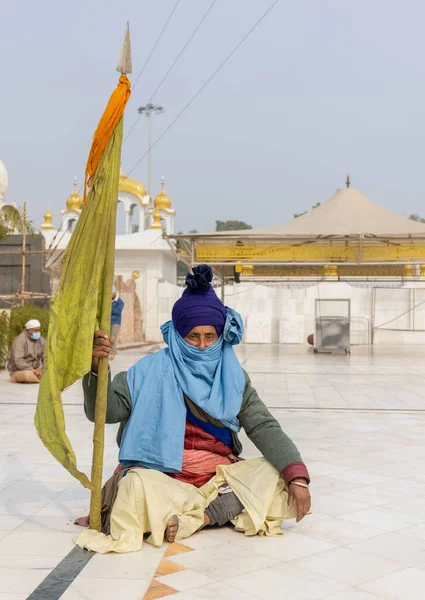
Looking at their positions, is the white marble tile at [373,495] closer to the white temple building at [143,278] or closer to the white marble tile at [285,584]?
the white marble tile at [285,584]

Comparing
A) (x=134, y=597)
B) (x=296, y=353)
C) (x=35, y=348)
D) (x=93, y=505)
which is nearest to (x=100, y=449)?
(x=93, y=505)

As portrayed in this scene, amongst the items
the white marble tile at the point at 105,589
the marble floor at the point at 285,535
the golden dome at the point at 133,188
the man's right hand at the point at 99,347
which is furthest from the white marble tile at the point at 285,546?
Answer: the golden dome at the point at 133,188

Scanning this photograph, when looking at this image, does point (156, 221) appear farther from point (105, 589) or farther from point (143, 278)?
point (105, 589)

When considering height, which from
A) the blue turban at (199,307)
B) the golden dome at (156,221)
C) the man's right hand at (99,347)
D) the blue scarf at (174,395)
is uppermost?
the golden dome at (156,221)

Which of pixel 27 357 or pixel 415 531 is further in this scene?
pixel 27 357

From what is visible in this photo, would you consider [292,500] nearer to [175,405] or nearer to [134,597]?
[175,405]

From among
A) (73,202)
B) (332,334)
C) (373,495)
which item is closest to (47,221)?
(73,202)

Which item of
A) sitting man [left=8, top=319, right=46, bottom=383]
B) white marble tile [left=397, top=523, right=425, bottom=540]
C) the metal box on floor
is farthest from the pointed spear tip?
the metal box on floor

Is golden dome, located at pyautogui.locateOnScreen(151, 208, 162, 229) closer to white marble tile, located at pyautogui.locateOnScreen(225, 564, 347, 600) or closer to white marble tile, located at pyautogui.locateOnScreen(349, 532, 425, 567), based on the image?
white marble tile, located at pyautogui.locateOnScreen(349, 532, 425, 567)

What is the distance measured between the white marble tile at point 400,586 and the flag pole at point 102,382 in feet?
3.71

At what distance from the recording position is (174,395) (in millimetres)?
3283

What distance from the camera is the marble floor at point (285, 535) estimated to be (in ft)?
8.70

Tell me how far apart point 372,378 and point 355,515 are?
24.0 feet

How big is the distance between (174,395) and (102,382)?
1.21 feet
